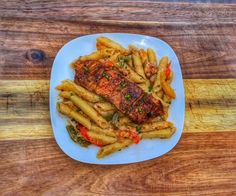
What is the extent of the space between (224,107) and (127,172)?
0.59 meters

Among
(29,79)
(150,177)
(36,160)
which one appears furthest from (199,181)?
(29,79)

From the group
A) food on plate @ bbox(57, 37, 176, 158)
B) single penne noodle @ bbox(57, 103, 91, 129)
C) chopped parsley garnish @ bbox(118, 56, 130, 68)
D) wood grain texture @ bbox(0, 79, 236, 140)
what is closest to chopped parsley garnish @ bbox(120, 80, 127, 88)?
food on plate @ bbox(57, 37, 176, 158)

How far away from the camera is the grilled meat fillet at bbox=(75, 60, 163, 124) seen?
159 centimetres

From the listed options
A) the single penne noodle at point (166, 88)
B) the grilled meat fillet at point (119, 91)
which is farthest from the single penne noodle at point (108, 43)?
the single penne noodle at point (166, 88)

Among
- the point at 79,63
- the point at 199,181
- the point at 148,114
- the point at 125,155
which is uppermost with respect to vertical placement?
the point at 79,63

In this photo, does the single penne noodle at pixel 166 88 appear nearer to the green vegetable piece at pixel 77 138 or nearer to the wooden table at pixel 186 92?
the wooden table at pixel 186 92

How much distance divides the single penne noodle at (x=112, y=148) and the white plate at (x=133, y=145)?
0.06 feet

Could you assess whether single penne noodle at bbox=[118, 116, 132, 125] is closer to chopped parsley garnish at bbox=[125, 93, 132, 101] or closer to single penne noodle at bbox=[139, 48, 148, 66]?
chopped parsley garnish at bbox=[125, 93, 132, 101]

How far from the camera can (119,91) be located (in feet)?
5.26

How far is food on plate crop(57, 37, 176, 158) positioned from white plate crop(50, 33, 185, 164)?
0.02m

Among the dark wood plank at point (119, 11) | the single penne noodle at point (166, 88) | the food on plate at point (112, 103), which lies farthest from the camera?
the dark wood plank at point (119, 11)

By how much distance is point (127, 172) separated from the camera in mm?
1548

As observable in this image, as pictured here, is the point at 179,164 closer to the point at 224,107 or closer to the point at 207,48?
the point at 224,107

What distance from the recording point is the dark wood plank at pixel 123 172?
1.46m
